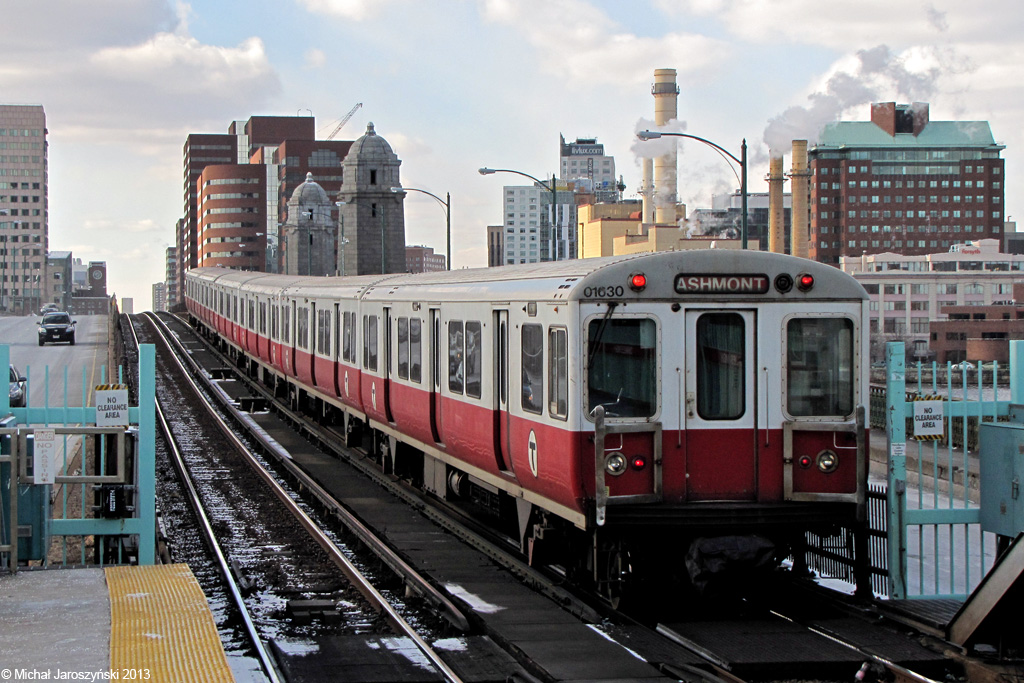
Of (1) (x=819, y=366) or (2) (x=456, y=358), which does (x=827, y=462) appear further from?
(2) (x=456, y=358)

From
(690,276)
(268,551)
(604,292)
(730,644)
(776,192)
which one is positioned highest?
(776,192)

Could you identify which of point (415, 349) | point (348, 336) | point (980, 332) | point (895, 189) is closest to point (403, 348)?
point (415, 349)

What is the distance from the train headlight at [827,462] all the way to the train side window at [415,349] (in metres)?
6.25

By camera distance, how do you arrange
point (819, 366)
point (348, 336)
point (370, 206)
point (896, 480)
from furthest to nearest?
point (370, 206), point (348, 336), point (896, 480), point (819, 366)

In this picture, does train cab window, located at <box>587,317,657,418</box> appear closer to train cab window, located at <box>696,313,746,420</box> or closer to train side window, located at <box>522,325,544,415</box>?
train cab window, located at <box>696,313,746,420</box>

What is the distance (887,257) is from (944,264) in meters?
4.82

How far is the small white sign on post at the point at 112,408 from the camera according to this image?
9562 mm

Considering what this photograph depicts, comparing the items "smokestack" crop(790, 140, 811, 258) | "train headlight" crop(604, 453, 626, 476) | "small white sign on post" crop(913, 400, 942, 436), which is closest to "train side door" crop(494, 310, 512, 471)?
"train headlight" crop(604, 453, 626, 476)

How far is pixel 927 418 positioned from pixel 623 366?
106 inches

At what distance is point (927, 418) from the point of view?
A: 1004 centimetres

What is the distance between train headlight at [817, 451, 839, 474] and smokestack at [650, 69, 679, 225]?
7502 centimetres

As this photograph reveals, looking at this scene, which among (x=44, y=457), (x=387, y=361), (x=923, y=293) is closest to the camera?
(x=44, y=457)

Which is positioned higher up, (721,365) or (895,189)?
(895,189)

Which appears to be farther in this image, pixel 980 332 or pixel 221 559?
pixel 980 332
